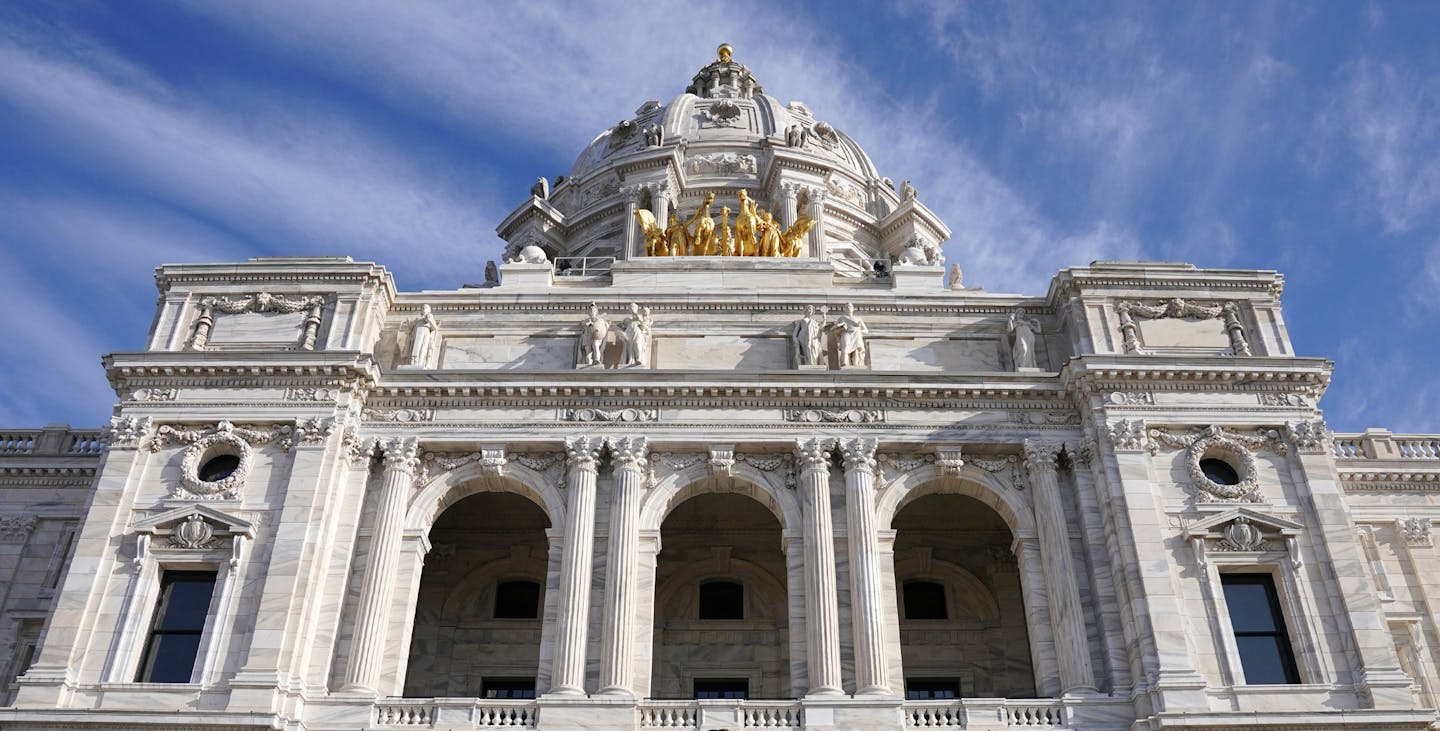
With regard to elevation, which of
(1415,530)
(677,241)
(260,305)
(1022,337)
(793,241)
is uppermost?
(677,241)

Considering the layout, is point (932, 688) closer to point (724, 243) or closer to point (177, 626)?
point (724, 243)

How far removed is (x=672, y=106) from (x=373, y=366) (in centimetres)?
3432

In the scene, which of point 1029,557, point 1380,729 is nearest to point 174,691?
point 1029,557

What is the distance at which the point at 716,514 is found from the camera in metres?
32.9

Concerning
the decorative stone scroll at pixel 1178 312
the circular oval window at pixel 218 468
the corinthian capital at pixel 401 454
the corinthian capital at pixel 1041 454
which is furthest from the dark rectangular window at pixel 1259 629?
the circular oval window at pixel 218 468

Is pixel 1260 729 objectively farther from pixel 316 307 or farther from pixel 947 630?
pixel 316 307

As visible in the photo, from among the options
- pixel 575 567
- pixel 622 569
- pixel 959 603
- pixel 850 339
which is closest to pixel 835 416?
pixel 850 339

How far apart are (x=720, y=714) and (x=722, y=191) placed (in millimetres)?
32280

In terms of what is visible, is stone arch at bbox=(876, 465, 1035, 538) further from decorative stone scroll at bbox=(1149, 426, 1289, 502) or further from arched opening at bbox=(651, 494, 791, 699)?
arched opening at bbox=(651, 494, 791, 699)

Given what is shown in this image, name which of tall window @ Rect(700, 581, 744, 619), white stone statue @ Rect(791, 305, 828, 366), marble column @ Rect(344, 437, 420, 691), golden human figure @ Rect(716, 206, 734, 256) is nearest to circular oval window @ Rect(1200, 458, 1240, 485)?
white stone statue @ Rect(791, 305, 828, 366)

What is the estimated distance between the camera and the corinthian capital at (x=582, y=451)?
28.6 meters

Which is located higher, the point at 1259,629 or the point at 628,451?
the point at 628,451

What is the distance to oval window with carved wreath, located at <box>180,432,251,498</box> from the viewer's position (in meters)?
27.5

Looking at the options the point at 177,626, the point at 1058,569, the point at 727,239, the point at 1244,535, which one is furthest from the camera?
the point at 727,239
